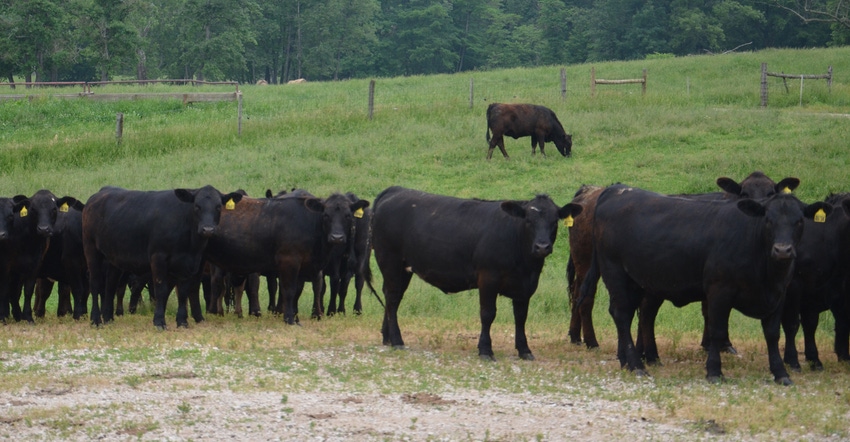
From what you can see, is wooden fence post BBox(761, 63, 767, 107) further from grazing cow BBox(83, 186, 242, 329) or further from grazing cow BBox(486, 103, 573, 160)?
grazing cow BBox(83, 186, 242, 329)

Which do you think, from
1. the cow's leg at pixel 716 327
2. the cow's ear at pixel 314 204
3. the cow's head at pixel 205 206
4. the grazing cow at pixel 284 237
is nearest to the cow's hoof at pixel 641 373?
the cow's leg at pixel 716 327

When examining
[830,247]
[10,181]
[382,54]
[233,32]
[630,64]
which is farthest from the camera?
[382,54]

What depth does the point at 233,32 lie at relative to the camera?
254 ft

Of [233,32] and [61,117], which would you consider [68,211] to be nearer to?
[61,117]

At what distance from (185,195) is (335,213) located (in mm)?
2077

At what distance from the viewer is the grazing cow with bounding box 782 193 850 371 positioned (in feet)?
39.9

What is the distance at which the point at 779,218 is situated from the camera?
10.9m

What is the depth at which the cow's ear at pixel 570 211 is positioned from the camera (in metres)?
12.8

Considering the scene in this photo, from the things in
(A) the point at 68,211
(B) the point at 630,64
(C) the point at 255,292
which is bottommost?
(C) the point at 255,292

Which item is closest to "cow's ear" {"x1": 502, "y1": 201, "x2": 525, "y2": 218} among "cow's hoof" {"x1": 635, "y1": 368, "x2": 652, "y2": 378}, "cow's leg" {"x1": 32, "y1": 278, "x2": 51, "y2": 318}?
"cow's hoof" {"x1": 635, "y1": 368, "x2": 652, "y2": 378}

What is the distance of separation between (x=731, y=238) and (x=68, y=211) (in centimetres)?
1017

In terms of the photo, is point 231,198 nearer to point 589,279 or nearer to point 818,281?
point 589,279

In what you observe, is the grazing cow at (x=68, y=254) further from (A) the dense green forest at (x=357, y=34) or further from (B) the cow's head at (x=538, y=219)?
(A) the dense green forest at (x=357, y=34)

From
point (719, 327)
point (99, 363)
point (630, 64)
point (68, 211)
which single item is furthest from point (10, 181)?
point (630, 64)
